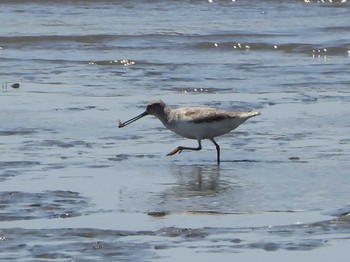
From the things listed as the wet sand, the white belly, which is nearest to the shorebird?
the white belly

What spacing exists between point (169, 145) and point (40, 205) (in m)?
2.67

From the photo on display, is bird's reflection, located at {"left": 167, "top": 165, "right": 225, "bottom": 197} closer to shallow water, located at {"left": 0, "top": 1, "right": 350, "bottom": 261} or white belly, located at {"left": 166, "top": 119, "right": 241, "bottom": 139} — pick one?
shallow water, located at {"left": 0, "top": 1, "right": 350, "bottom": 261}

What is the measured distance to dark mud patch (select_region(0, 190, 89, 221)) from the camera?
285 inches

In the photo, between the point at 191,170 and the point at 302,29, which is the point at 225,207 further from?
the point at 302,29

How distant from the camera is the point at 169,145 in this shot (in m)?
10.0

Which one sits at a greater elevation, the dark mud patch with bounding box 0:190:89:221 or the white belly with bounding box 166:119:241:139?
the white belly with bounding box 166:119:241:139

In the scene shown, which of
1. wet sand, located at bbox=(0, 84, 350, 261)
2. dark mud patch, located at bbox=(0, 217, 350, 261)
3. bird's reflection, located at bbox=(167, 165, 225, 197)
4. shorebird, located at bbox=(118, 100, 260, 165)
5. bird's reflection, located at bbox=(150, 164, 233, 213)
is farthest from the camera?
shorebird, located at bbox=(118, 100, 260, 165)

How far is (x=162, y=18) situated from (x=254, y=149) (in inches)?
393

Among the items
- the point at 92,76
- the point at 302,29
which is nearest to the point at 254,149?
the point at 92,76

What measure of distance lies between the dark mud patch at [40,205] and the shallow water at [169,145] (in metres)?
0.01

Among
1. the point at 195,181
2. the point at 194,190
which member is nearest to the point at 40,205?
the point at 194,190

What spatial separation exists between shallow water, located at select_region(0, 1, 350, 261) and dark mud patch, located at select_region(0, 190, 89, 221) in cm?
1

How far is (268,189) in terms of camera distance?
26.9ft

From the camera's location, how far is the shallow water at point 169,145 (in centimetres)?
674
